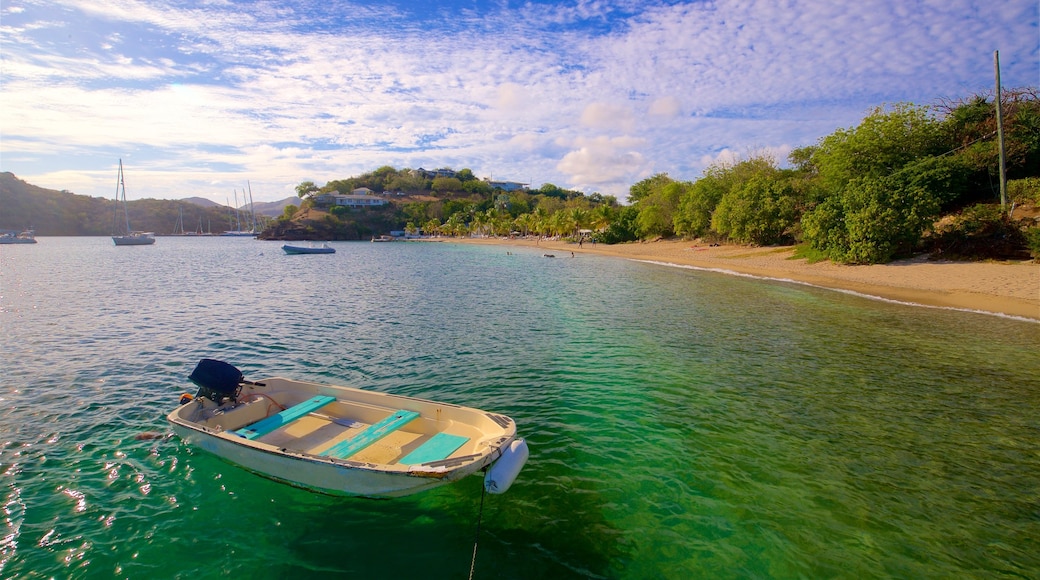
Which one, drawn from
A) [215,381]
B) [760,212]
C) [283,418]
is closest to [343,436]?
[283,418]

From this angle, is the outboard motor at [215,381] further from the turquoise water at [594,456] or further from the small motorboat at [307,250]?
the small motorboat at [307,250]

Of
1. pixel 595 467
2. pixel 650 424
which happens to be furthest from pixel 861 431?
pixel 595 467

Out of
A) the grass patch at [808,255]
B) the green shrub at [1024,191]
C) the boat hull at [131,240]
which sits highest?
the boat hull at [131,240]

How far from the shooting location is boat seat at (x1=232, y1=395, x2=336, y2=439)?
903 cm

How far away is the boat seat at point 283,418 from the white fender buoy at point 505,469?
4.92 meters

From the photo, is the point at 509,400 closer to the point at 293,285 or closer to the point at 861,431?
the point at 861,431

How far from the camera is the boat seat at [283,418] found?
903 centimetres

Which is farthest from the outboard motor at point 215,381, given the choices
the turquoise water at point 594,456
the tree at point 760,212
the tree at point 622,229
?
the tree at point 622,229

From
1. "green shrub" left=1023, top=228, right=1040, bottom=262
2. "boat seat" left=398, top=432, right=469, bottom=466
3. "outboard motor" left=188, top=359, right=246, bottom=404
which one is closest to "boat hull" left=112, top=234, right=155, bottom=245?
"outboard motor" left=188, top=359, right=246, bottom=404

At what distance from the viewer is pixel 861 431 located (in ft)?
36.3

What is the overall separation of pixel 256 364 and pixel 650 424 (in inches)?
537

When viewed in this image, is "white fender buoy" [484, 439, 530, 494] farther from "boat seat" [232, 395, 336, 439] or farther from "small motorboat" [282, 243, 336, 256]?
"small motorboat" [282, 243, 336, 256]

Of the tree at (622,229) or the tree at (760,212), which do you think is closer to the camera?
the tree at (760,212)

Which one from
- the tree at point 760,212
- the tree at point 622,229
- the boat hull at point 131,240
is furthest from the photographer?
the boat hull at point 131,240
